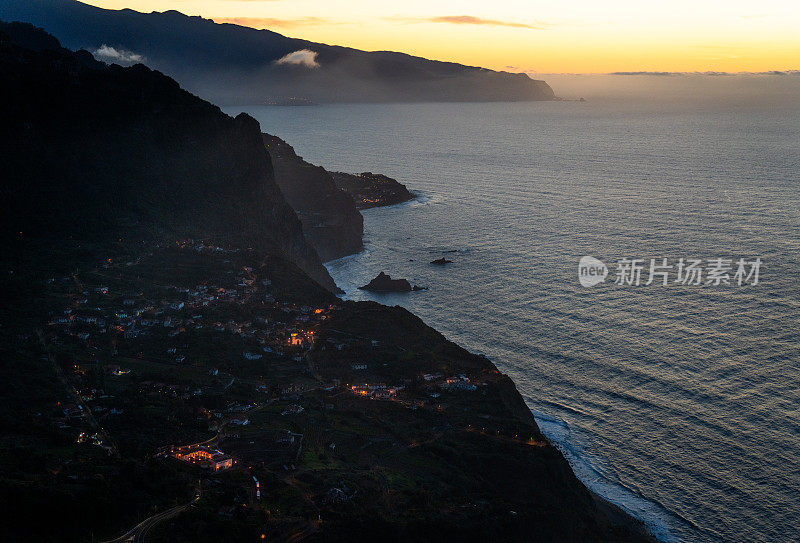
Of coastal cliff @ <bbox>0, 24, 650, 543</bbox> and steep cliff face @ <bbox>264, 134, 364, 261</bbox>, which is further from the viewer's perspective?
steep cliff face @ <bbox>264, 134, 364, 261</bbox>

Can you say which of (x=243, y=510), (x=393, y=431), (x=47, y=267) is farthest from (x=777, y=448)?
(x=47, y=267)

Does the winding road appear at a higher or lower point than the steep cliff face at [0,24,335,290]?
lower

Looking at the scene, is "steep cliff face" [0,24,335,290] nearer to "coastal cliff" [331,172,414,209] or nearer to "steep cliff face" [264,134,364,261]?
"steep cliff face" [264,134,364,261]

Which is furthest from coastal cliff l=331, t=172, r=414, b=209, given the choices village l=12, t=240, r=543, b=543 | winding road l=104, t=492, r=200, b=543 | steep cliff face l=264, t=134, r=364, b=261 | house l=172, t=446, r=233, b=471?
winding road l=104, t=492, r=200, b=543

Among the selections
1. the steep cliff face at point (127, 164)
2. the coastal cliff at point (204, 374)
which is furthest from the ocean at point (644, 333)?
the steep cliff face at point (127, 164)

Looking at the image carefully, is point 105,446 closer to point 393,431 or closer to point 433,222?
point 393,431

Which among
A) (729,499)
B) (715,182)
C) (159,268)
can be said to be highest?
(715,182)
